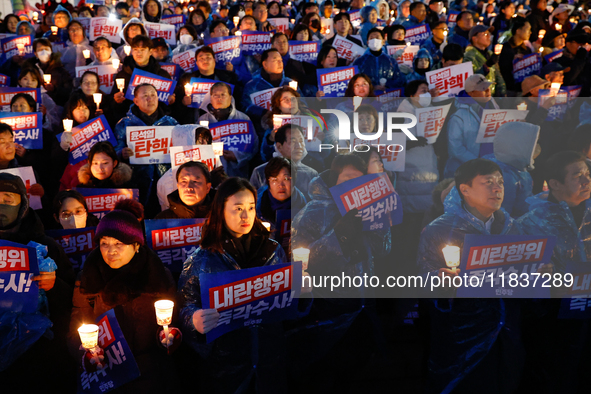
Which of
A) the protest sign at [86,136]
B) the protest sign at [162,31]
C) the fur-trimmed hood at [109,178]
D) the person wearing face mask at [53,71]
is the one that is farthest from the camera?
the protest sign at [162,31]

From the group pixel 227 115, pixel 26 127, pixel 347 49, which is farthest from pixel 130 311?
pixel 347 49

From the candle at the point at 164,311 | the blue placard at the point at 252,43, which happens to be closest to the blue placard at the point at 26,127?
the blue placard at the point at 252,43

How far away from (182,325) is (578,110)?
5292mm

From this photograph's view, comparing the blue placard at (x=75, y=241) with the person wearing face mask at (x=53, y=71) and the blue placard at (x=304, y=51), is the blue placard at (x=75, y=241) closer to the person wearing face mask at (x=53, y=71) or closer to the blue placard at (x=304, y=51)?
the person wearing face mask at (x=53, y=71)

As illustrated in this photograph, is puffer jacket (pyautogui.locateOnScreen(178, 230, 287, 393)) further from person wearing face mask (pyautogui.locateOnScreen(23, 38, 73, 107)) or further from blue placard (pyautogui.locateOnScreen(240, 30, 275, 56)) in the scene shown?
blue placard (pyautogui.locateOnScreen(240, 30, 275, 56))

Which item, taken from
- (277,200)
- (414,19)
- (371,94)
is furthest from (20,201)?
(414,19)

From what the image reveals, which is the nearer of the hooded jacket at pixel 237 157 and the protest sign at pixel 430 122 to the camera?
the protest sign at pixel 430 122

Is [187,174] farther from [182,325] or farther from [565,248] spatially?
[565,248]

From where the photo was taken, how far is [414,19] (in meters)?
9.73

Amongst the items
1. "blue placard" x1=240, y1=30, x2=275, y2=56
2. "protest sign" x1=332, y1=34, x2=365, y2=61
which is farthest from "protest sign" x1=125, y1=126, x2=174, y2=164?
"protest sign" x1=332, y1=34, x2=365, y2=61

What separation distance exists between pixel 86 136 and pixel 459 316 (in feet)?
14.1

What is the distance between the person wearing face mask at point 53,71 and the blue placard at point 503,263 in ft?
20.9

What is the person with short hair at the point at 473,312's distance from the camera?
9.32 ft

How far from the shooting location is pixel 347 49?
8398 mm
